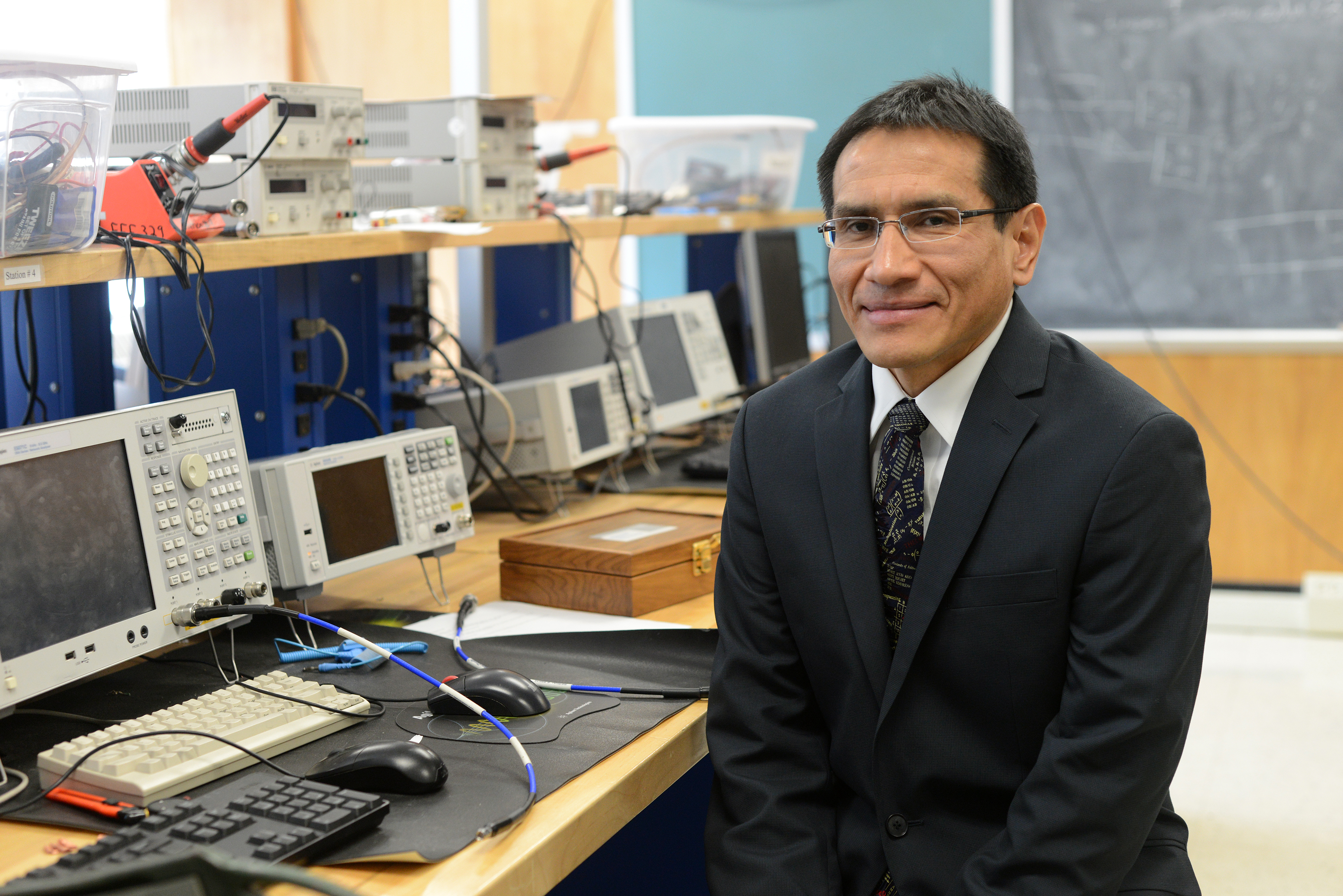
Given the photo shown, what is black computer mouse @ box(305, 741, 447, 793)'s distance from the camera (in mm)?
1086

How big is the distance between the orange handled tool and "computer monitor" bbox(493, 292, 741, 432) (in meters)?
1.64

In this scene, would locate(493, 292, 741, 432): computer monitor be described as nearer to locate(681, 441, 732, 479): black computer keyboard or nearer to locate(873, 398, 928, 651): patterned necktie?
locate(681, 441, 732, 479): black computer keyboard

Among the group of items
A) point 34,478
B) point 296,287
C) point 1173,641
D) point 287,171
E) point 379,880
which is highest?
point 287,171

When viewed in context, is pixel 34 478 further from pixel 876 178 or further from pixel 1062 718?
pixel 1062 718

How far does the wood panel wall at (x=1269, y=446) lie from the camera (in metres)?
3.86

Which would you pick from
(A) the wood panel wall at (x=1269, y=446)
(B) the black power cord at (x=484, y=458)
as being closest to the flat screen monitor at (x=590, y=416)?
(B) the black power cord at (x=484, y=458)

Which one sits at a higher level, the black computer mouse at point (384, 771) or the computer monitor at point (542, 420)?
the computer monitor at point (542, 420)

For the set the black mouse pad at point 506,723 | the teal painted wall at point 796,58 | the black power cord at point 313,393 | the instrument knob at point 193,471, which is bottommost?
the black mouse pad at point 506,723

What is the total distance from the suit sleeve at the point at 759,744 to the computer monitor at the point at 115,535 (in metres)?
0.55

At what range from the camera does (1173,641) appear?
3.72ft

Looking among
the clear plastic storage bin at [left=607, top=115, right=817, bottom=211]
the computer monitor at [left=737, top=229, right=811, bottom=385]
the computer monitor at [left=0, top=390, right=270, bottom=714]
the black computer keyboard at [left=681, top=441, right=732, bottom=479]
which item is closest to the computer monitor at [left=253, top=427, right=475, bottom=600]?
the computer monitor at [left=0, top=390, right=270, bottom=714]

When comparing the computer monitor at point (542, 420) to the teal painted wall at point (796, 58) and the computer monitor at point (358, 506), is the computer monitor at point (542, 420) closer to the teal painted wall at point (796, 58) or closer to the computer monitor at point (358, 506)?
the computer monitor at point (358, 506)

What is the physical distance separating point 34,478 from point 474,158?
4.02 ft

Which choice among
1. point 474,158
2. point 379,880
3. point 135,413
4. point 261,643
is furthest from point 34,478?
point 474,158
